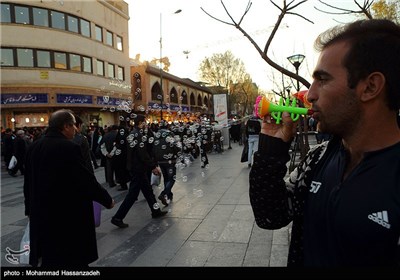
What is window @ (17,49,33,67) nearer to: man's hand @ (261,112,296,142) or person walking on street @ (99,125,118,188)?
person walking on street @ (99,125,118,188)

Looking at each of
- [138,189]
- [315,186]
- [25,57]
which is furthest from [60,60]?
[315,186]

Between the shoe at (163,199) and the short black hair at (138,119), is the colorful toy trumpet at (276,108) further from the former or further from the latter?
the shoe at (163,199)

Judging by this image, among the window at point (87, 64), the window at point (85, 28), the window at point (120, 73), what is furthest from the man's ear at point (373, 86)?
the window at point (120, 73)

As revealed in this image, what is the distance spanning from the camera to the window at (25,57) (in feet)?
71.7

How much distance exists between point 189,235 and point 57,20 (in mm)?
24083

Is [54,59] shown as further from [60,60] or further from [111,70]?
[111,70]

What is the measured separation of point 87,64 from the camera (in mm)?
25938

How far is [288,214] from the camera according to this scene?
4.95 feet

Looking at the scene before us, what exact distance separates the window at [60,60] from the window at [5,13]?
12.0ft

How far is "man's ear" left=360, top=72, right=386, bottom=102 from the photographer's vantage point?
1160mm

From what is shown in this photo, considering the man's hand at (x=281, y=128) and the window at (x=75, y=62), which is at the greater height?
the window at (x=75, y=62)

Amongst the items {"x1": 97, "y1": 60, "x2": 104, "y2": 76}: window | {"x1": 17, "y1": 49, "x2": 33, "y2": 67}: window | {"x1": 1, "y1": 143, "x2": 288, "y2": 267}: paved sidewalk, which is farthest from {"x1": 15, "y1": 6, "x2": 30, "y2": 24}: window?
{"x1": 1, "y1": 143, "x2": 288, "y2": 267}: paved sidewalk

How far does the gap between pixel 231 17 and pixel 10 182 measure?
11106 mm

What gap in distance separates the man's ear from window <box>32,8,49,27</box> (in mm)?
26177
